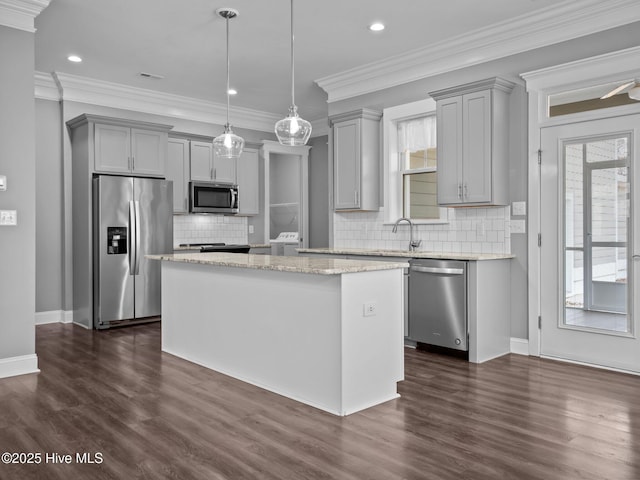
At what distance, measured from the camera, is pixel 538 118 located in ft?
14.6

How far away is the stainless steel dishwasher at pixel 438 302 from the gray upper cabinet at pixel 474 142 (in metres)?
0.72

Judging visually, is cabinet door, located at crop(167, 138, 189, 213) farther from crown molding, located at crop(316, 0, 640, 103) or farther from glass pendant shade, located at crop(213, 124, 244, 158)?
glass pendant shade, located at crop(213, 124, 244, 158)

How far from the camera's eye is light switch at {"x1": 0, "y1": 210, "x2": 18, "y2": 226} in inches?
151

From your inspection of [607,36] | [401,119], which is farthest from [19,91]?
[607,36]

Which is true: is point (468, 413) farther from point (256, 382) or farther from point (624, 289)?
point (624, 289)

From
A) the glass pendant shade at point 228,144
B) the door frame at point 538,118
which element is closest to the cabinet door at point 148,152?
the glass pendant shade at point 228,144

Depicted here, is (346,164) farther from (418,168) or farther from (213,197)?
(213,197)

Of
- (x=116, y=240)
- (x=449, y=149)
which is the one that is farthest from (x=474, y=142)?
(x=116, y=240)

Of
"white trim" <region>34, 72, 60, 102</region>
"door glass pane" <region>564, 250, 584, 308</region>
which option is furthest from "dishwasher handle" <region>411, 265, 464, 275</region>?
"white trim" <region>34, 72, 60, 102</region>

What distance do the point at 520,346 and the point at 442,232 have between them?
1349 millimetres

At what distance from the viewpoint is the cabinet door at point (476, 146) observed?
14.9ft

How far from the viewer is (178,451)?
2523 mm

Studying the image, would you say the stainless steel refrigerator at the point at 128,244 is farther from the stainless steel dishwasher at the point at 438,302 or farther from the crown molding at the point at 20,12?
the stainless steel dishwasher at the point at 438,302

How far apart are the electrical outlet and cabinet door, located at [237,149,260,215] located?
4.72m
